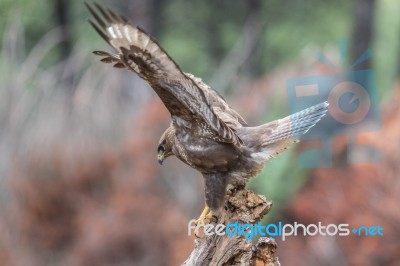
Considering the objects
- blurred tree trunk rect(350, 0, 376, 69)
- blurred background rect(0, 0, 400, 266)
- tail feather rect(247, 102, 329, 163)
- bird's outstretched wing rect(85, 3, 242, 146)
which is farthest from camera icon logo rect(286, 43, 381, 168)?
bird's outstretched wing rect(85, 3, 242, 146)

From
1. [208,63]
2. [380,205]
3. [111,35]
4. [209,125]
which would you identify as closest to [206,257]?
[209,125]

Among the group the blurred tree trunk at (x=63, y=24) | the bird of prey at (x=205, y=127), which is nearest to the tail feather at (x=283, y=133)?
the bird of prey at (x=205, y=127)

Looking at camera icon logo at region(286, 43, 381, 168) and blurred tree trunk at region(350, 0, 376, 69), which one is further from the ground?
blurred tree trunk at region(350, 0, 376, 69)

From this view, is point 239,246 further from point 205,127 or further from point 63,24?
point 63,24

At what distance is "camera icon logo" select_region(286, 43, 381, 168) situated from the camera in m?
6.88

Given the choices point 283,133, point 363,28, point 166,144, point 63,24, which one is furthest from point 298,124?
point 63,24

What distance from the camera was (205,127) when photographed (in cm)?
318

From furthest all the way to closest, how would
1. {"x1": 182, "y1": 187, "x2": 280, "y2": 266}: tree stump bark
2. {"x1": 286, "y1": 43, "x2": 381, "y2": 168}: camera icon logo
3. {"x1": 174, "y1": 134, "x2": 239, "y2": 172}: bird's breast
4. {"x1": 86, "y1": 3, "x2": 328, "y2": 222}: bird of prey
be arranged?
{"x1": 286, "y1": 43, "x2": 381, "y2": 168}: camera icon logo < {"x1": 174, "y1": 134, "x2": 239, "y2": 172}: bird's breast < {"x1": 182, "y1": 187, "x2": 280, "y2": 266}: tree stump bark < {"x1": 86, "y1": 3, "x2": 328, "y2": 222}: bird of prey

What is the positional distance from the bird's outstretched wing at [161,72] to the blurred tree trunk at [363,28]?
6.34m

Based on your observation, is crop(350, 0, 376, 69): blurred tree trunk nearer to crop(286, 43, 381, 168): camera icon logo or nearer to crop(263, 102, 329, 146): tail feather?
crop(286, 43, 381, 168): camera icon logo

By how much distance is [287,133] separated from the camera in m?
3.34

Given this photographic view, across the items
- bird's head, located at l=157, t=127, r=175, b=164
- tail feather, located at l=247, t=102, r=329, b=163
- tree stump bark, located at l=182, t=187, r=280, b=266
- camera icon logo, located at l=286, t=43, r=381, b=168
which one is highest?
camera icon logo, located at l=286, t=43, r=381, b=168

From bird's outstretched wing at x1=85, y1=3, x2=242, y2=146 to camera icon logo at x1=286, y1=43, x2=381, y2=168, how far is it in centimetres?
357

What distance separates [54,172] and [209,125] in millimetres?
4747
